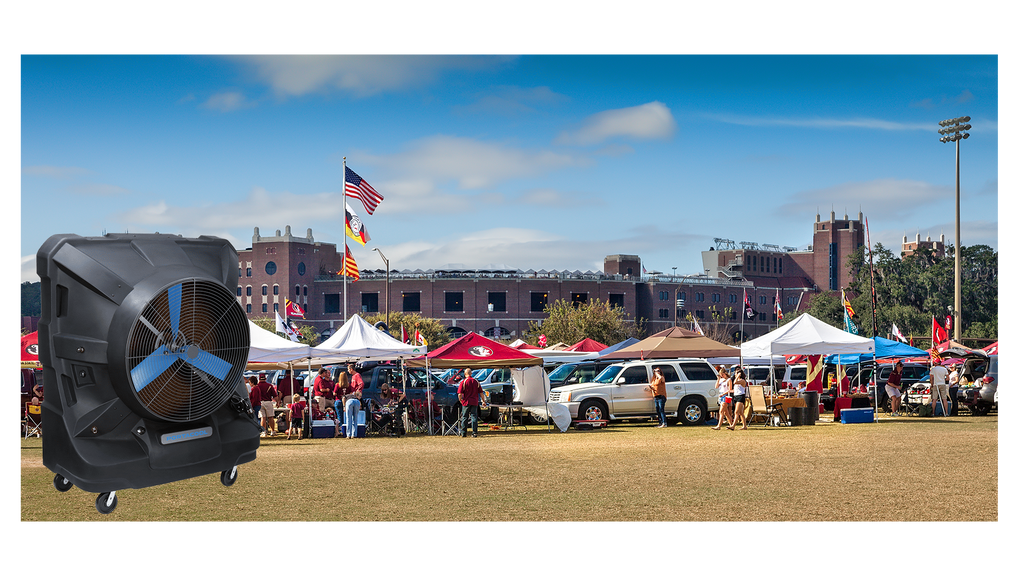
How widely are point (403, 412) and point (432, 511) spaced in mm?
13414

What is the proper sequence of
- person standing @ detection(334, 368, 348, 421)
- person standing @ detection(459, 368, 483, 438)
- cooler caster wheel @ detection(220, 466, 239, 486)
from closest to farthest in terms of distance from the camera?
cooler caster wheel @ detection(220, 466, 239, 486)
person standing @ detection(459, 368, 483, 438)
person standing @ detection(334, 368, 348, 421)

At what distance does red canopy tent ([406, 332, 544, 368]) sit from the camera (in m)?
22.3

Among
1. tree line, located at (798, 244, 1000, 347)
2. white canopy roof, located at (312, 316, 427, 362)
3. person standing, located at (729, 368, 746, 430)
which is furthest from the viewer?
tree line, located at (798, 244, 1000, 347)

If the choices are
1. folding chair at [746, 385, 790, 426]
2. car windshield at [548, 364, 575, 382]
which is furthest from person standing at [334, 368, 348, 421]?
folding chair at [746, 385, 790, 426]

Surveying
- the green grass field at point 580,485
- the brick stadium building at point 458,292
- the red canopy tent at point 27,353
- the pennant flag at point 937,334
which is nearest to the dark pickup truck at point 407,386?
the green grass field at point 580,485

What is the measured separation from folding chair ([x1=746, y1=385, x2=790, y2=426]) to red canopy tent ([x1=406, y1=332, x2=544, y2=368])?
20.0 feet

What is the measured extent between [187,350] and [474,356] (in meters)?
15.6

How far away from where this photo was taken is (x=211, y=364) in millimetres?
7156

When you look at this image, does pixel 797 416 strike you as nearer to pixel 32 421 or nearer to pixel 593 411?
pixel 593 411

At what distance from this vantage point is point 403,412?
22781 millimetres

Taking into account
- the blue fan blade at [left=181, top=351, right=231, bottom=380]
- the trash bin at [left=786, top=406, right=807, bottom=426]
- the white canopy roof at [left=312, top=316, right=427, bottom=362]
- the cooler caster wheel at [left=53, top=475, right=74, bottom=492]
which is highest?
the blue fan blade at [left=181, top=351, right=231, bottom=380]

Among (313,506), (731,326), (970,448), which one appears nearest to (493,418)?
(970,448)

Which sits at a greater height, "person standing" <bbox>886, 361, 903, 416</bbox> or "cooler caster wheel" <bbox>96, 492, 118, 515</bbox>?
"cooler caster wheel" <bbox>96, 492, 118, 515</bbox>

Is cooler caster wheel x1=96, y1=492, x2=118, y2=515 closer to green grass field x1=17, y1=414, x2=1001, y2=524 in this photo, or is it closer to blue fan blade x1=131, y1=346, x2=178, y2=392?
green grass field x1=17, y1=414, x2=1001, y2=524
